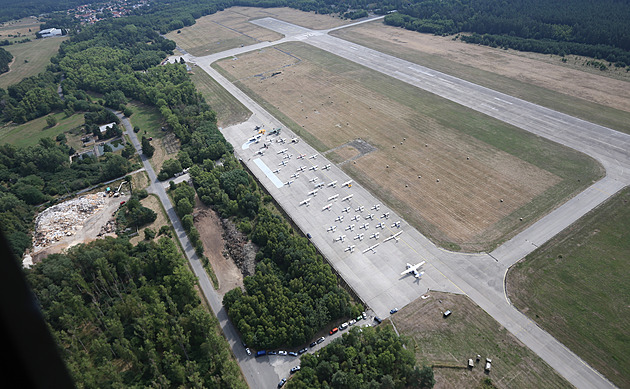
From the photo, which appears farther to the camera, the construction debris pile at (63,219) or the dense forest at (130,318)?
the construction debris pile at (63,219)

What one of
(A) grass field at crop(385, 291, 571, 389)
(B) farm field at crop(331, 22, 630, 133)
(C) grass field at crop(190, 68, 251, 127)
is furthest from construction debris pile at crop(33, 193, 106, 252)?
(B) farm field at crop(331, 22, 630, 133)

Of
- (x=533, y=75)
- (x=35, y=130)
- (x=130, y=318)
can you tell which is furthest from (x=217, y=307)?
(x=533, y=75)

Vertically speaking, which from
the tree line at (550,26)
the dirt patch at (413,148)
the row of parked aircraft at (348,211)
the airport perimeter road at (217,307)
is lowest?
the airport perimeter road at (217,307)

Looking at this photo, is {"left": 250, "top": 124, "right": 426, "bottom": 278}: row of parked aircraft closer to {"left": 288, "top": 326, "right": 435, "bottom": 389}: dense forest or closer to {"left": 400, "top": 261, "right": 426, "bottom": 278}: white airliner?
{"left": 400, "top": 261, "right": 426, "bottom": 278}: white airliner

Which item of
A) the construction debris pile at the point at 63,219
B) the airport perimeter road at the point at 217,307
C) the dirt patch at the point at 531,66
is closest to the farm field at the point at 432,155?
the dirt patch at the point at 531,66

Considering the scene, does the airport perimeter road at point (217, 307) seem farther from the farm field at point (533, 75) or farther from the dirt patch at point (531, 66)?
the dirt patch at point (531, 66)

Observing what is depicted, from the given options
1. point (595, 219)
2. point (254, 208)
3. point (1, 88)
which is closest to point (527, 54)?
point (595, 219)

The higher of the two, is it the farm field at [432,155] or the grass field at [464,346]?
the farm field at [432,155]
